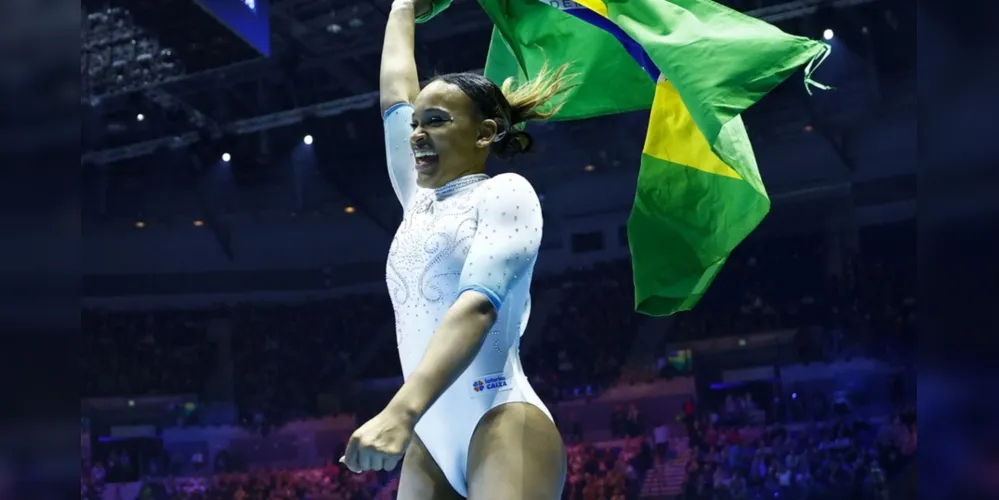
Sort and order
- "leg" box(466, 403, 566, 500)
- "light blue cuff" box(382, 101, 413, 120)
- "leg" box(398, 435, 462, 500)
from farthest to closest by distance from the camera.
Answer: "light blue cuff" box(382, 101, 413, 120), "leg" box(398, 435, 462, 500), "leg" box(466, 403, 566, 500)

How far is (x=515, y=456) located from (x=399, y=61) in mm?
926

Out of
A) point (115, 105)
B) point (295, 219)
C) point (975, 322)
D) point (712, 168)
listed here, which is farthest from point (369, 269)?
point (975, 322)

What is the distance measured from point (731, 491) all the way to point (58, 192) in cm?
765

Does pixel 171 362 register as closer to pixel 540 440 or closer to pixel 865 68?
pixel 865 68

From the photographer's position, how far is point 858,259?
8375 mm

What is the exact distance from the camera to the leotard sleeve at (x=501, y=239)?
1.95 metres

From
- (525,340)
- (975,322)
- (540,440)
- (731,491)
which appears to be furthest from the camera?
(525,340)

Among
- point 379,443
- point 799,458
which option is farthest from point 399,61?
point 799,458

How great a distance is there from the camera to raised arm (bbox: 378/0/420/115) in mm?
2445

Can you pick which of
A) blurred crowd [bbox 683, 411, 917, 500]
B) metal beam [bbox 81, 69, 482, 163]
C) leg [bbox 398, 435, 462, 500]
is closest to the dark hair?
leg [bbox 398, 435, 462, 500]

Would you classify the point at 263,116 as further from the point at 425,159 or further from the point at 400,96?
the point at 425,159

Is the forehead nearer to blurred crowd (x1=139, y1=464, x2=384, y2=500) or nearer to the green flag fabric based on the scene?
the green flag fabric

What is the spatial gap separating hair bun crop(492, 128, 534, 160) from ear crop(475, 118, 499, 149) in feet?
0.14

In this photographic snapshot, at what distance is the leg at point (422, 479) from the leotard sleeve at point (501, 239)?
0.40 meters
